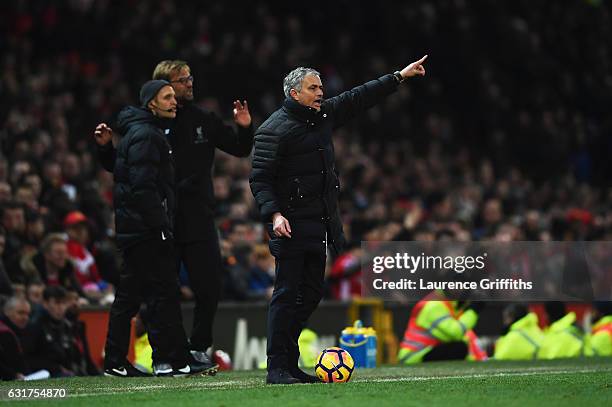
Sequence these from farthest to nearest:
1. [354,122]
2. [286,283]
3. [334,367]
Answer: [354,122]
[334,367]
[286,283]

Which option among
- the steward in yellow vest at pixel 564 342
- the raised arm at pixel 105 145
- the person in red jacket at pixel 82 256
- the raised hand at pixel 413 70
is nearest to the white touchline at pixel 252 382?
the raised arm at pixel 105 145

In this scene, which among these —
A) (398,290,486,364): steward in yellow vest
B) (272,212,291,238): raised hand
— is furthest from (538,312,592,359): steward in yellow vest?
(272,212,291,238): raised hand

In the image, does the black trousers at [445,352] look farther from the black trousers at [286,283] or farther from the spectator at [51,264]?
the black trousers at [286,283]

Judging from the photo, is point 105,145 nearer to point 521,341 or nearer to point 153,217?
point 153,217

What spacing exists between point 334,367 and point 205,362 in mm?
1478

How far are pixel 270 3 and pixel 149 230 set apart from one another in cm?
1568

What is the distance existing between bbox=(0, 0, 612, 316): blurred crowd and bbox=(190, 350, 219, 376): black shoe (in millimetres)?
2413

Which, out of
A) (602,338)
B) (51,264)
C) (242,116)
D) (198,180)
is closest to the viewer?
(242,116)

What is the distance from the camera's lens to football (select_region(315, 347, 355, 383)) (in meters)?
10.0

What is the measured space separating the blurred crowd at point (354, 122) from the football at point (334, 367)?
12.9 ft

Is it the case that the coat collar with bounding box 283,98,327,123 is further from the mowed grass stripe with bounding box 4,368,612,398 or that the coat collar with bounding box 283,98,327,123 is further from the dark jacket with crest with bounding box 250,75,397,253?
the mowed grass stripe with bounding box 4,368,612,398

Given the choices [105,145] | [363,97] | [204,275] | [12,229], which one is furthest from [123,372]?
[12,229]

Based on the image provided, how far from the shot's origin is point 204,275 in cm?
1118

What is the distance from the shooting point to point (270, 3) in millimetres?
25672
